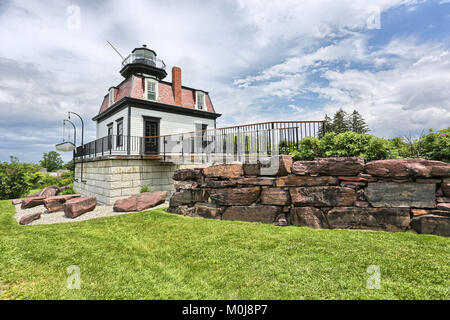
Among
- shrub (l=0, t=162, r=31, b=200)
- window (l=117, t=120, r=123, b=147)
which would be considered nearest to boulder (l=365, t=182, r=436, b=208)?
window (l=117, t=120, r=123, b=147)

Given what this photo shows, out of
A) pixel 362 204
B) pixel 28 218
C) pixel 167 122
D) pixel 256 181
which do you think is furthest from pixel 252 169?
pixel 167 122

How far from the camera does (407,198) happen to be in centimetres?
360

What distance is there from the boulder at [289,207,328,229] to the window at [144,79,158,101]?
12908mm

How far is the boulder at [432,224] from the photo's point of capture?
131 inches

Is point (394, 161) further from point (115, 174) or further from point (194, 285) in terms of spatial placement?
point (115, 174)

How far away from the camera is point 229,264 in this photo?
9.35 feet

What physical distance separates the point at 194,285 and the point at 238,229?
191cm

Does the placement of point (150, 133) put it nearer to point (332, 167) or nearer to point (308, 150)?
point (308, 150)

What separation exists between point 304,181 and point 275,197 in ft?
2.49

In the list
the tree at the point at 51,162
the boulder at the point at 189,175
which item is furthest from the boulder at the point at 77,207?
the tree at the point at 51,162

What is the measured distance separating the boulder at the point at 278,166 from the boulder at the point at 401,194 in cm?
161

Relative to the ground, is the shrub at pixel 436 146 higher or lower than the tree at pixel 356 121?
lower

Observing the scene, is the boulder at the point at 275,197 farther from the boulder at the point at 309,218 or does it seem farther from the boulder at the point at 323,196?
the boulder at the point at 309,218

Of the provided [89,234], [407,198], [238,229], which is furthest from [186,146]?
[407,198]
